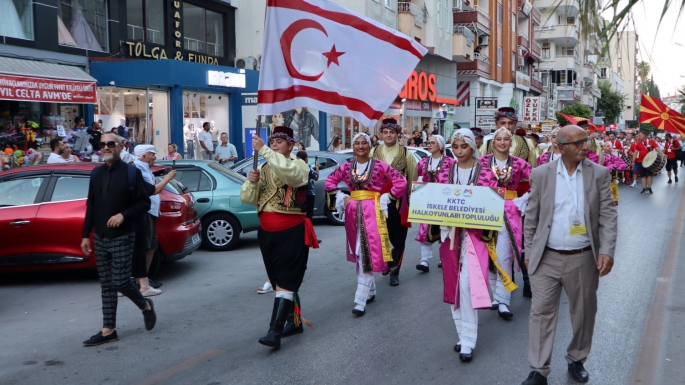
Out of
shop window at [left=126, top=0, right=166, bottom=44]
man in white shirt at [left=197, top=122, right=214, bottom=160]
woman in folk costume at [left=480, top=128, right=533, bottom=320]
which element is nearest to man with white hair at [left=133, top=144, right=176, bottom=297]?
woman in folk costume at [left=480, top=128, right=533, bottom=320]

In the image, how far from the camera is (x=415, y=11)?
113 ft

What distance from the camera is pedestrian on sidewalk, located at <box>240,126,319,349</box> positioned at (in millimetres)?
5793

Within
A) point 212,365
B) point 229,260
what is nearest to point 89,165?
point 229,260

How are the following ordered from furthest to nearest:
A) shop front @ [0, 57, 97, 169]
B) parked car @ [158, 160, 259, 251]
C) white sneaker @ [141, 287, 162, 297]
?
shop front @ [0, 57, 97, 169] → parked car @ [158, 160, 259, 251] → white sneaker @ [141, 287, 162, 297]

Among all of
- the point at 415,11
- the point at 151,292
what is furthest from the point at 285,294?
the point at 415,11

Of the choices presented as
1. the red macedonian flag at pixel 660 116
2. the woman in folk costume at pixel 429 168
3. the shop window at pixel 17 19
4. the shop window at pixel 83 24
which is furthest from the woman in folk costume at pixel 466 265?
the red macedonian flag at pixel 660 116

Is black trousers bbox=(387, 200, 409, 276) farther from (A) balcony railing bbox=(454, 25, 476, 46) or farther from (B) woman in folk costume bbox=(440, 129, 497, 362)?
(A) balcony railing bbox=(454, 25, 476, 46)

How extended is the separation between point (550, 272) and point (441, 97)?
119 feet

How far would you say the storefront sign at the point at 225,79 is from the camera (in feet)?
73.3

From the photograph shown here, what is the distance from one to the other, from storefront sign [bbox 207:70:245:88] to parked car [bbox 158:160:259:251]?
11.4m

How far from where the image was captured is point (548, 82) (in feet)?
230

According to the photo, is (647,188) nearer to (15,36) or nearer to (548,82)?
(15,36)

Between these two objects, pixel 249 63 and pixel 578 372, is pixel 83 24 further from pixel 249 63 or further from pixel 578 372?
pixel 578 372

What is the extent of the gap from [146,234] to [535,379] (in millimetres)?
4505
